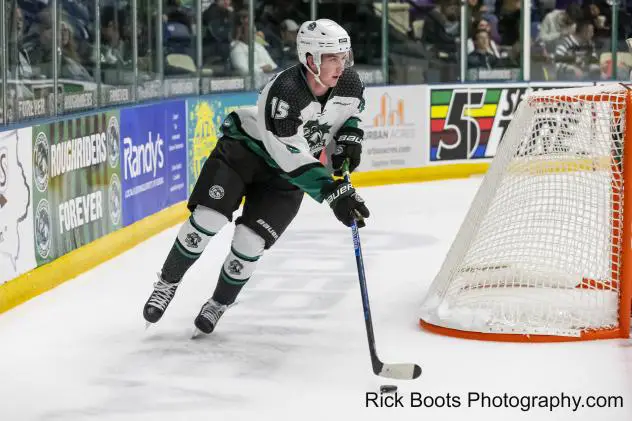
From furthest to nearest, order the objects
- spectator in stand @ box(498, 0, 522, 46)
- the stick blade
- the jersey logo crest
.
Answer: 1. spectator in stand @ box(498, 0, 522, 46)
2. the jersey logo crest
3. the stick blade

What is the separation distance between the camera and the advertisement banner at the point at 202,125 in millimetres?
8594

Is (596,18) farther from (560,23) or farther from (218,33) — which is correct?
(218,33)

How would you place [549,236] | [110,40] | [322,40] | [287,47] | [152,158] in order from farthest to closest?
1. [287,47]
2. [152,158]
3. [110,40]
4. [549,236]
5. [322,40]

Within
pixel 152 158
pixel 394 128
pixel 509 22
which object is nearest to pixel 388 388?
pixel 152 158

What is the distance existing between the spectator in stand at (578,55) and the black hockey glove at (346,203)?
26.8ft

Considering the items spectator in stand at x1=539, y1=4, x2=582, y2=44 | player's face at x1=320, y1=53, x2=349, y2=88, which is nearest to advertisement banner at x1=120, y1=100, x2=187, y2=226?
player's face at x1=320, y1=53, x2=349, y2=88

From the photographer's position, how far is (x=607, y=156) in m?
4.99

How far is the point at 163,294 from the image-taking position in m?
4.88

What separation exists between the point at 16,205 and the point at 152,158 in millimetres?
2325

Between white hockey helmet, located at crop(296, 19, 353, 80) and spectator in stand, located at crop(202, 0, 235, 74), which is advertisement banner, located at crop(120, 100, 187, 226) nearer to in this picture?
spectator in stand, located at crop(202, 0, 235, 74)

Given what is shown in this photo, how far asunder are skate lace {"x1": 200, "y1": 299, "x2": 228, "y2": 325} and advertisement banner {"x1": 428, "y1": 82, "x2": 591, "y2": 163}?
634 centimetres

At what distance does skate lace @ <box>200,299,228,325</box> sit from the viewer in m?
4.85

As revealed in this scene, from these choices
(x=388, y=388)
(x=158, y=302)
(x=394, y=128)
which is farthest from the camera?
(x=394, y=128)

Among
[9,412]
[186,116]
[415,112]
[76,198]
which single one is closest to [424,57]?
[415,112]
